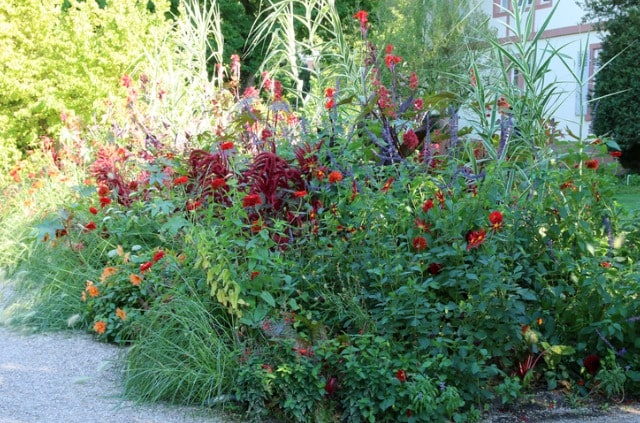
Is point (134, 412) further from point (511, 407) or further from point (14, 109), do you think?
point (14, 109)

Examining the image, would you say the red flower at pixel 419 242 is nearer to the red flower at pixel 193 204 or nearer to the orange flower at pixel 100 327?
the red flower at pixel 193 204

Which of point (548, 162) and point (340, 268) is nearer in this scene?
point (340, 268)

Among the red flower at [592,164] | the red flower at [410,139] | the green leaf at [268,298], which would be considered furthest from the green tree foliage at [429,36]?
the green leaf at [268,298]

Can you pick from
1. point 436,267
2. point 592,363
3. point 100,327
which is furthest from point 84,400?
point 592,363

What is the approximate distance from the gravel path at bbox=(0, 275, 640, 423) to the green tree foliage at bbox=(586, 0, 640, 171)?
12336 millimetres

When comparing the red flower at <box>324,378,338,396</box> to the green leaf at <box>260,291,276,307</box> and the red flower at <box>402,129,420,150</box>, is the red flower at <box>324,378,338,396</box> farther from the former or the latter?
the red flower at <box>402,129,420,150</box>

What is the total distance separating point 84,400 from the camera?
3541mm

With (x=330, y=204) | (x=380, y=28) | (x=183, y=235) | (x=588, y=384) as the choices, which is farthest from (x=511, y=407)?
(x=380, y=28)

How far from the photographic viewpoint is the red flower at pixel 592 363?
3773mm

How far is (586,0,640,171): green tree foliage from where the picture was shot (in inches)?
594

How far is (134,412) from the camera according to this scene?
3385 millimetres

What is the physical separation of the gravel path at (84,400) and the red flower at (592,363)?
22 cm

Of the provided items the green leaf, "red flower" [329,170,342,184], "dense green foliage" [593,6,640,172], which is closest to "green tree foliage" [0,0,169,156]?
"red flower" [329,170,342,184]

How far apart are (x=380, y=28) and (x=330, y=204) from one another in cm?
1721
